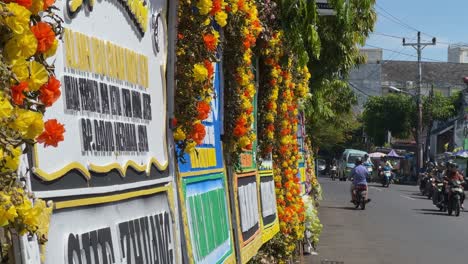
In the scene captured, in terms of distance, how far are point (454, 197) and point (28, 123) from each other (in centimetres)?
2201

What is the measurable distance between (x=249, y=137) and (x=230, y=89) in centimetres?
38

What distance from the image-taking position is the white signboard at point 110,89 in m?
2.61

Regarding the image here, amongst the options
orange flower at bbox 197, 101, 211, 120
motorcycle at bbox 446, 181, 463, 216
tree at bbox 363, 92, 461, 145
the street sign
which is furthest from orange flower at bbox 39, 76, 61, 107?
tree at bbox 363, 92, 461, 145

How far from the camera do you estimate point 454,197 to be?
899 inches

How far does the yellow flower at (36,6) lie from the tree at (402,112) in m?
60.0

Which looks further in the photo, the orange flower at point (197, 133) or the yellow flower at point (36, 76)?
the orange flower at point (197, 133)

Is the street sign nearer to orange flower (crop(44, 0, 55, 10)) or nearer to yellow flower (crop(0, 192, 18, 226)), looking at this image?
orange flower (crop(44, 0, 55, 10))

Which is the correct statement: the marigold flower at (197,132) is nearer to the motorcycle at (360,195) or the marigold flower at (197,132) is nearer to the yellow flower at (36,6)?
the yellow flower at (36,6)

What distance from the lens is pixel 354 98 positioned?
23.0 meters

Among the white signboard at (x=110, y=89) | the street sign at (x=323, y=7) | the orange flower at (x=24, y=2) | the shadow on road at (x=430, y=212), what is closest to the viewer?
the orange flower at (x=24, y=2)

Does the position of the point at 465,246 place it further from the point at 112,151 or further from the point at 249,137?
the point at 112,151

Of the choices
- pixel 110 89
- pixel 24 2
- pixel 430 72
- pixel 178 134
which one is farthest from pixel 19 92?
pixel 430 72

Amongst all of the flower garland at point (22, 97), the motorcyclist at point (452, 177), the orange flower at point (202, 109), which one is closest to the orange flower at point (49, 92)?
the flower garland at point (22, 97)

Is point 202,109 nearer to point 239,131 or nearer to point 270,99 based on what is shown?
point 239,131
